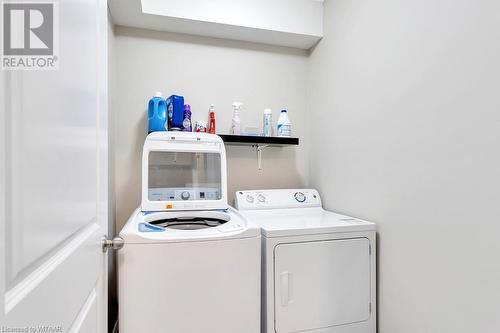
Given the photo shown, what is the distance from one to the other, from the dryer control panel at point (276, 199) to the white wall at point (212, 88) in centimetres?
29

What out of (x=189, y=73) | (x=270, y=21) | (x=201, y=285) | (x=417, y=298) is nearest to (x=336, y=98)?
(x=270, y=21)

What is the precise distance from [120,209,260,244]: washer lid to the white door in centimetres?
38

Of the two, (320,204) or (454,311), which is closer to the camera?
(454,311)

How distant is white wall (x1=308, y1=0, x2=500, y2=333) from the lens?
1145 millimetres

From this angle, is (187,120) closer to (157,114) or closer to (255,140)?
(157,114)

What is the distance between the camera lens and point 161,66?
2.27 metres

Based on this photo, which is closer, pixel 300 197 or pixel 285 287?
pixel 285 287

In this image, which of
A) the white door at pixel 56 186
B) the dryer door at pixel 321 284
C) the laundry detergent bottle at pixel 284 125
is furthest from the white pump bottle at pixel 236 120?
the white door at pixel 56 186

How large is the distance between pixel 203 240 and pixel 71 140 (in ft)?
2.82

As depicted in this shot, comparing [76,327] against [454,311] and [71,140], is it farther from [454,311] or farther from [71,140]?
[454,311]

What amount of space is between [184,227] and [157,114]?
2.85ft

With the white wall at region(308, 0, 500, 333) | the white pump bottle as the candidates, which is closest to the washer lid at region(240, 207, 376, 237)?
the white wall at region(308, 0, 500, 333)

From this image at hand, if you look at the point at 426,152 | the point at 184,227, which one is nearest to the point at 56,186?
the point at 184,227

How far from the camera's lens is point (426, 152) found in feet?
4.63
